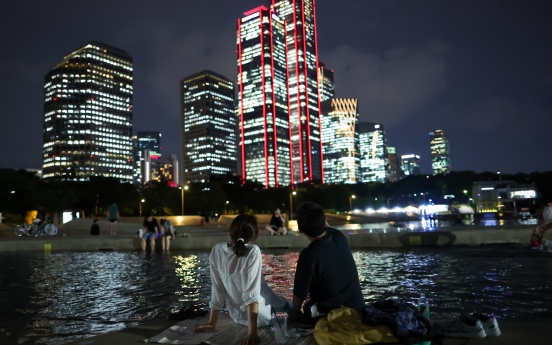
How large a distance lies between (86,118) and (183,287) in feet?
627

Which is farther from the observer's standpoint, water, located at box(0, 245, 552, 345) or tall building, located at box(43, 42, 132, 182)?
tall building, located at box(43, 42, 132, 182)

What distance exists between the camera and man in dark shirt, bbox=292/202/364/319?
429cm

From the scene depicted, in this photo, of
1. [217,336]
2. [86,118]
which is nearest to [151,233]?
[217,336]

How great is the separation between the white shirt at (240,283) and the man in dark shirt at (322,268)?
1.23 feet

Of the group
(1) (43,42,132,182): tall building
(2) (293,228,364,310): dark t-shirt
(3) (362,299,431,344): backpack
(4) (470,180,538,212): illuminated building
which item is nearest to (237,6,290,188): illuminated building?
(1) (43,42,132,182): tall building

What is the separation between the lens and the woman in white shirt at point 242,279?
421cm

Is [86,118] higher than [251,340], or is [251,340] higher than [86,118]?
[86,118]

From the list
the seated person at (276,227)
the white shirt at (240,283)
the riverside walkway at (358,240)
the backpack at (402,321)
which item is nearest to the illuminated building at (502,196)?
the riverside walkway at (358,240)

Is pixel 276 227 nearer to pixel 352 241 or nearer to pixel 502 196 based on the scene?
pixel 352 241

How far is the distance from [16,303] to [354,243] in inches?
497

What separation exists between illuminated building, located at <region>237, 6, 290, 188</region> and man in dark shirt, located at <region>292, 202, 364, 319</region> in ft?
584

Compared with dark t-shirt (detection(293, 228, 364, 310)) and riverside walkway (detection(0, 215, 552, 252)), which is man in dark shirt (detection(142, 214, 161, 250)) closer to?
riverside walkway (detection(0, 215, 552, 252))

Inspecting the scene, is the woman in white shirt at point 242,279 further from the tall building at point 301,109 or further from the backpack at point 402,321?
the tall building at point 301,109

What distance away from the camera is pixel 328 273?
4.33 metres
